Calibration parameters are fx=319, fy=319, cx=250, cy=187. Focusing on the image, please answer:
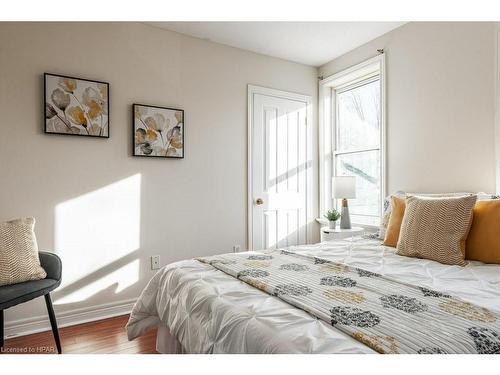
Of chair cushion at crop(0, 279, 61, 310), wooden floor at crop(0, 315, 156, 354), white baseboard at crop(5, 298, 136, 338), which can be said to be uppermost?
chair cushion at crop(0, 279, 61, 310)

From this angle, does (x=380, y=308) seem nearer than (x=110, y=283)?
Yes

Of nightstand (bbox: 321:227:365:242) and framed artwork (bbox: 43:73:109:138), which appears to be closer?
framed artwork (bbox: 43:73:109:138)

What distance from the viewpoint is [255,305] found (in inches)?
46.5

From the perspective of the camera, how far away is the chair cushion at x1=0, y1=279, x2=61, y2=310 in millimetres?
1793

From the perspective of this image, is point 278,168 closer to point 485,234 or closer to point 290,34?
point 290,34

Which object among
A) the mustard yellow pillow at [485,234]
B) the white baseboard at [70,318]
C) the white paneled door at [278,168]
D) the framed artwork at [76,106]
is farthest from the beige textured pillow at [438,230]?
the framed artwork at [76,106]

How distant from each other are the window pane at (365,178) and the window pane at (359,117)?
0.42 feet

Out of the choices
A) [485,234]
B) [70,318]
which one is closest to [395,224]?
[485,234]

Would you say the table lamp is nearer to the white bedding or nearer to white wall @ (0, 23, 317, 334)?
white wall @ (0, 23, 317, 334)

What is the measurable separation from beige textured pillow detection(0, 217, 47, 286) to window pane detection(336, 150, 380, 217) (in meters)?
2.96

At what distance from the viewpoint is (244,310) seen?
115 centimetres

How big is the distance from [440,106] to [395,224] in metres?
1.17

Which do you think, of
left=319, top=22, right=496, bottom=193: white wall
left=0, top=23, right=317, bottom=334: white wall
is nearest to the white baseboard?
left=0, top=23, right=317, bottom=334: white wall

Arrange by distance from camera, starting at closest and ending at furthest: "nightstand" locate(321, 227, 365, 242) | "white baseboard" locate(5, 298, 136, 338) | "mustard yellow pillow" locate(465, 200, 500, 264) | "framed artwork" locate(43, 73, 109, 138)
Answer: "mustard yellow pillow" locate(465, 200, 500, 264) < "white baseboard" locate(5, 298, 136, 338) < "framed artwork" locate(43, 73, 109, 138) < "nightstand" locate(321, 227, 365, 242)
